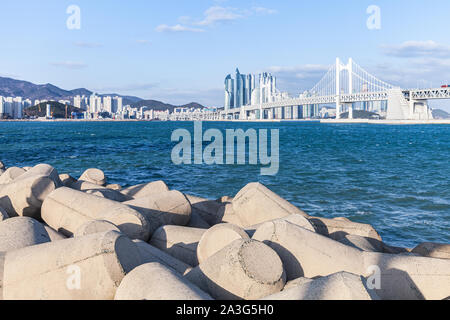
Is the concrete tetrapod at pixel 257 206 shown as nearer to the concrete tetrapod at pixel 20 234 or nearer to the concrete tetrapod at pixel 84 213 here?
the concrete tetrapod at pixel 84 213

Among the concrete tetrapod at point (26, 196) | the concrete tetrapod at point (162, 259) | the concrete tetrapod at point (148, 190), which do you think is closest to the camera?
the concrete tetrapod at point (162, 259)

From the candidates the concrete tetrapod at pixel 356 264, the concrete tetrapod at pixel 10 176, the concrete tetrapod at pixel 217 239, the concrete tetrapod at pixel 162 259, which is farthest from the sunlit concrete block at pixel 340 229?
the concrete tetrapod at pixel 10 176

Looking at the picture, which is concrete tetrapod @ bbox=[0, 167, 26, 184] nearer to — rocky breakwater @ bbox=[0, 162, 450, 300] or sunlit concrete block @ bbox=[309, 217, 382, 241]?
rocky breakwater @ bbox=[0, 162, 450, 300]

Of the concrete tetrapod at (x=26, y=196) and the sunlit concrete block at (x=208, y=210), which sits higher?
the concrete tetrapod at (x=26, y=196)

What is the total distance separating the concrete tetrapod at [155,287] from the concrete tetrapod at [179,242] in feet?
5.27

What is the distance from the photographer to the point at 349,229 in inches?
235

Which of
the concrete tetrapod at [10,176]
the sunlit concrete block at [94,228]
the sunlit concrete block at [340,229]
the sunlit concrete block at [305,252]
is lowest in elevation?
the sunlit concrete block at [340,229]

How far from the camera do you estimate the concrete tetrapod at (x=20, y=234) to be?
164 inches

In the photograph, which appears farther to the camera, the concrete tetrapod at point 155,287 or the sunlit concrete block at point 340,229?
the sunlit concrete block at point 340,229

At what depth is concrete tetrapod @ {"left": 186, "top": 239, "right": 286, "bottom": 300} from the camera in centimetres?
325
